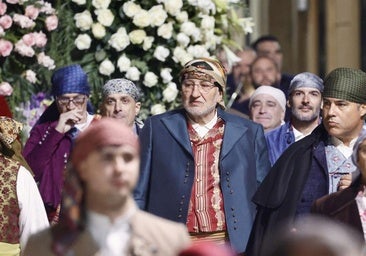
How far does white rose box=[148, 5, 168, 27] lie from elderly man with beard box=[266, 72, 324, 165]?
1.73 metres

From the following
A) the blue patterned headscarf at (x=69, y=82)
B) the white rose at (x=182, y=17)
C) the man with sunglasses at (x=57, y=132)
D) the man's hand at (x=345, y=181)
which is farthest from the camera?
the white rose at (x=182, y=17)

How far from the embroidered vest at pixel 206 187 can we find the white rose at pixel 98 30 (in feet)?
8.62

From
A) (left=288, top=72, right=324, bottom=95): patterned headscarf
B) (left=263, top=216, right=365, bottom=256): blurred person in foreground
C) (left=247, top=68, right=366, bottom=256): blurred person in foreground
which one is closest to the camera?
(left=263, top=216, right=365, bottom=256): blurred person in foreground

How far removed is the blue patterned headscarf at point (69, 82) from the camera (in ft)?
Result: 44.2

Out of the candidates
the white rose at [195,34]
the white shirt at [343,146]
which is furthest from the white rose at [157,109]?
the white shirt at [343,146]

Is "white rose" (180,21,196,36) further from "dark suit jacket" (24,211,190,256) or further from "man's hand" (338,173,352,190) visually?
"dark suit jacket" (24,211,190,256)

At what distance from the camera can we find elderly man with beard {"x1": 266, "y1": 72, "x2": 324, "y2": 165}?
1314 centimetres

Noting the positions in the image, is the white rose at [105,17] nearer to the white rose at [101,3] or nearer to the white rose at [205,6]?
the white rose at [101,3]

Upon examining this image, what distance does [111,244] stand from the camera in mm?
7586

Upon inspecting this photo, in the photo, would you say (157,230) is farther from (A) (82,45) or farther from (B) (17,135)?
(A) (82,45)

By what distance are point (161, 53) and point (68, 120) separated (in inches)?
67.3

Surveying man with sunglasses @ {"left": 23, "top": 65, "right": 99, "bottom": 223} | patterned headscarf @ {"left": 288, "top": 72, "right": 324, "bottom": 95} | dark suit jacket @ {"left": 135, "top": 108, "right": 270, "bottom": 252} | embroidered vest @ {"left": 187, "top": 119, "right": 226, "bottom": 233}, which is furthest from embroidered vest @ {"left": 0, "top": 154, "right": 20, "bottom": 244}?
patterned headscarf @ {"left": 288, "top": 72, "right": 324, "bottom": 95}

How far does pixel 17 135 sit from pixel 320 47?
46.0ft

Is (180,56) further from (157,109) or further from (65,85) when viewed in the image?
(65,85)
